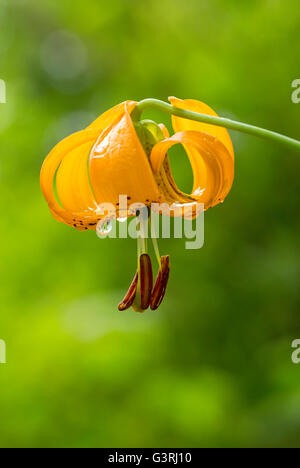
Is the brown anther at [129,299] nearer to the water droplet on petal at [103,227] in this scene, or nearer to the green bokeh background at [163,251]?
the water droplet on petal at [103,227]

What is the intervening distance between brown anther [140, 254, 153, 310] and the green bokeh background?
68cm

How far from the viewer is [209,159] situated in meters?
1.02

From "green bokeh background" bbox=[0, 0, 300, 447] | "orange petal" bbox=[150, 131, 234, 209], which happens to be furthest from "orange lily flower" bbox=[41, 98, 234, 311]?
"green bokeh background" bbox=[0, 0, 300, 447]

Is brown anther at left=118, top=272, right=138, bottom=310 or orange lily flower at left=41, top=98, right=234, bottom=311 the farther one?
brown anther at left=118, top=272, right=138, bottom=310

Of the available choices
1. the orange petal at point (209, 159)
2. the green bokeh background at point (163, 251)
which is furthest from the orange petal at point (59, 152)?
the green bokeh background at point (163, 251)

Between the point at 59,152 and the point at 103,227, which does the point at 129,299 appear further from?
the point at 59,152

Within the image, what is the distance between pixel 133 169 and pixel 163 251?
133 centimetres

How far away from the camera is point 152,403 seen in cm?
196

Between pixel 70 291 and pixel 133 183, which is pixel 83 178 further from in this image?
pixel 70 291

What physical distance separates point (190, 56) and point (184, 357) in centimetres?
121

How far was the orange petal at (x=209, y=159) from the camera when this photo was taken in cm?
98

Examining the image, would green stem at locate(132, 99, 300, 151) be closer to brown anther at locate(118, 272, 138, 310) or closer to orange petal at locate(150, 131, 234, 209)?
orange petal at locate(150, 131, 234, 209)

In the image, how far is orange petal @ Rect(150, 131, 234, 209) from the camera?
979mm
